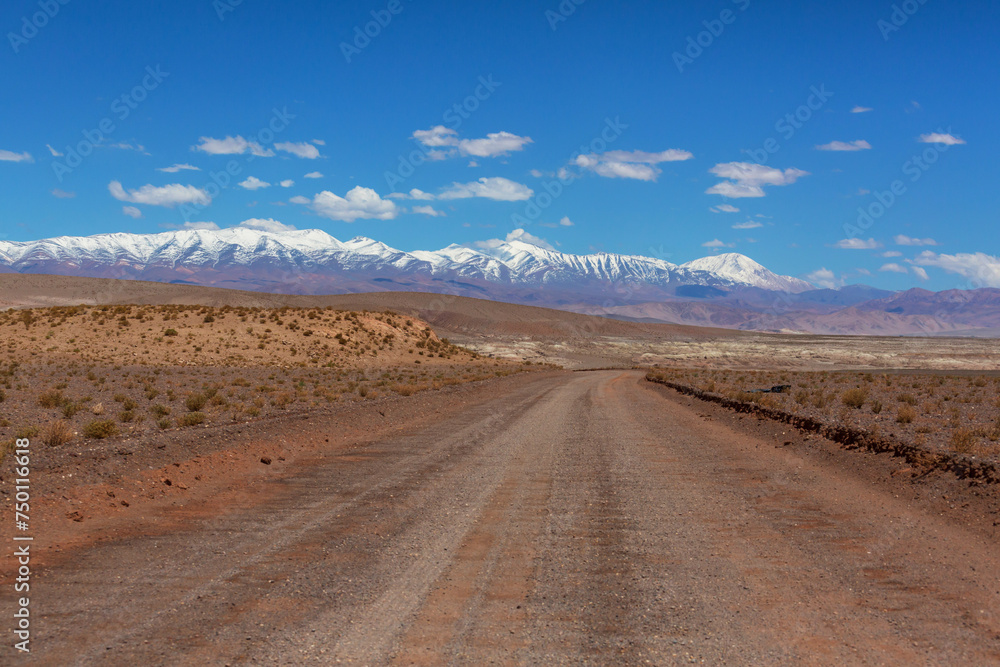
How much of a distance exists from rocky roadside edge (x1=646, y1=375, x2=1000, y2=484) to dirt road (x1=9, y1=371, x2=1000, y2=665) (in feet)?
3.48

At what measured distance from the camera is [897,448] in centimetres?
1113

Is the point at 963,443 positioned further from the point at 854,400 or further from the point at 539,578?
the point at 854,400

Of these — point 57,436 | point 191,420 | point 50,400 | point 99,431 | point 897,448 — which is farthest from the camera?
point 50,400

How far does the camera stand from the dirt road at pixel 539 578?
450 centimetres

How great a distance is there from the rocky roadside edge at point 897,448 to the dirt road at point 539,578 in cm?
106

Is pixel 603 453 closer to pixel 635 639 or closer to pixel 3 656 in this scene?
pixel 635 639

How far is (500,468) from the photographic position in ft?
35.9

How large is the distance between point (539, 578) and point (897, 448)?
8.54 meters

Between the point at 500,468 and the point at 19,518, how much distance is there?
21.8 feet

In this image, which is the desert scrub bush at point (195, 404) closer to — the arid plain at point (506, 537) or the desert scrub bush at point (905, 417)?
the arid plain at point (506, 537)

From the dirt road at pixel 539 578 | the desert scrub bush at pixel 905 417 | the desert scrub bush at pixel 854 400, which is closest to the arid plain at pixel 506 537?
the dirt road at pixel 539 578

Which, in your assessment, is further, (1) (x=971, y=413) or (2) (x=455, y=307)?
(2) (x=455, y=307)

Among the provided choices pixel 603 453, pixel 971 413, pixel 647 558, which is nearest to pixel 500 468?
pixel 603 453

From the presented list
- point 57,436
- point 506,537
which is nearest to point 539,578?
point 506,537
